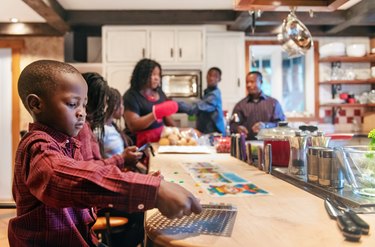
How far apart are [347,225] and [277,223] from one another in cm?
13

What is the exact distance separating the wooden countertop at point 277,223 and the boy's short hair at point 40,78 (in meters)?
0.36

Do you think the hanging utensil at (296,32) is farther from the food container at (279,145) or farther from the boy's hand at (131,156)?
the boy's hand at (131,156)

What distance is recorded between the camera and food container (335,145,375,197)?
0.93 meters

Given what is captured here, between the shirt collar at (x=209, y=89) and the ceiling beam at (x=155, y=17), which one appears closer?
the shirt collar at (x=209, y=89)

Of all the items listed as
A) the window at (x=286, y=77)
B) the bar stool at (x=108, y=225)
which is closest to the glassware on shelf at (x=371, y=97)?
the window at (x=286, y=77)

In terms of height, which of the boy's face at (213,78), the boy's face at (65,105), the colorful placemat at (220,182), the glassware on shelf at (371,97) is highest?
the boy's face at (213,78)

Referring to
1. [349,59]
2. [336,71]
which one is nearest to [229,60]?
[336,71]

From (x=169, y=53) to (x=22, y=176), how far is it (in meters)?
3.48

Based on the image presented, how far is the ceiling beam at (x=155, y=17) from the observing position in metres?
3.92

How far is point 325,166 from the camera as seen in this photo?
41.3 inches

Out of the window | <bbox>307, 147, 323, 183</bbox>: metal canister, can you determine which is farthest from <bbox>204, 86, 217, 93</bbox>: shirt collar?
<bbox>307, 147, 323, 183</bbox>: metal canister

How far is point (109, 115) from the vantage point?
6.52 feet

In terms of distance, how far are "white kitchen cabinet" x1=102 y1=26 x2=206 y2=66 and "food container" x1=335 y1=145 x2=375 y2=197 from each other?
10.6ft

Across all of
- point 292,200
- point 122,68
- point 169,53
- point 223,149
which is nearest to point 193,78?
point 169,53
